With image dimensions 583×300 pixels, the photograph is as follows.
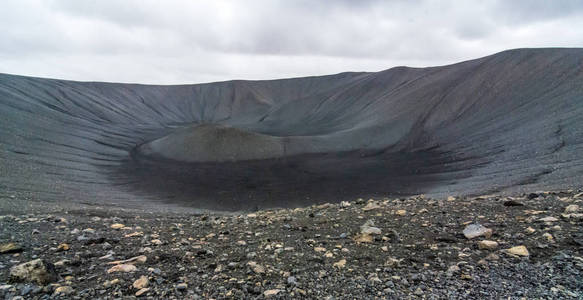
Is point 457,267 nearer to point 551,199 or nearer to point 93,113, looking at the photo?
point 551,199

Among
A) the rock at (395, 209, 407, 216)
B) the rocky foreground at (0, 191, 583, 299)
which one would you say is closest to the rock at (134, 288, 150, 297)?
the rocky foreground at (0, 191, 583, 299)

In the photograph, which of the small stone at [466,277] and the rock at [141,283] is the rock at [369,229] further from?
the rock at [141,283]

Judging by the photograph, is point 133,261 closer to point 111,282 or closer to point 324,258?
point 111,282

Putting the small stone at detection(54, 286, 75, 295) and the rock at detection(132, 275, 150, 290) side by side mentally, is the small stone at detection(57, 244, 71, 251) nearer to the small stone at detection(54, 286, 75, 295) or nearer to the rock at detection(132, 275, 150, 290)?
the small stone at detection(54, 286, 75, 295)

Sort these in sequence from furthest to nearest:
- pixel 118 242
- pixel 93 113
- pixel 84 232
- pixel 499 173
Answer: pixel 93 113 → pixel 499 173 → pixel 84 232 → pixel 118 242

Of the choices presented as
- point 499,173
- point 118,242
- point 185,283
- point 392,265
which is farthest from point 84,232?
point 499,173

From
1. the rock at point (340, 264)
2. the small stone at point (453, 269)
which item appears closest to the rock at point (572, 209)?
the small stone at point (453, 269)
